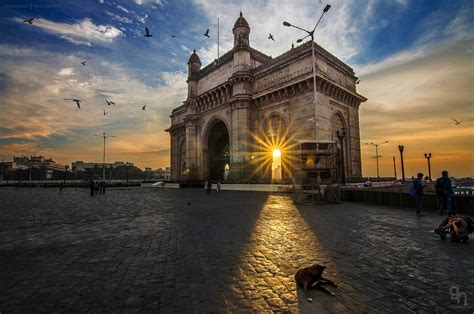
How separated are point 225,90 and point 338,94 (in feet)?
45.5

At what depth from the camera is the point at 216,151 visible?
37562 mm

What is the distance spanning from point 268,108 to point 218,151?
13.6 meters

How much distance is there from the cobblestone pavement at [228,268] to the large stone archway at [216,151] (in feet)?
94.2

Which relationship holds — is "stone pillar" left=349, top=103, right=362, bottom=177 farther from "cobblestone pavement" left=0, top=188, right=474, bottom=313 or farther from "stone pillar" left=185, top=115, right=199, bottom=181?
"cobblestone pavement" left=0, top=188, right=474, bottom=313

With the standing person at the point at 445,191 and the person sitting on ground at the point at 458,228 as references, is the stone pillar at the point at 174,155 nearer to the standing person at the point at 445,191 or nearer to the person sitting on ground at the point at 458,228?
the standing person at the point at 445,191

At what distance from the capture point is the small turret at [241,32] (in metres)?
28.9

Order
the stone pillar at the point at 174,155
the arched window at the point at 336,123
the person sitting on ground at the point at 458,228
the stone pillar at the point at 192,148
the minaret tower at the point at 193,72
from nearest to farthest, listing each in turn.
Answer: the person sitting on ground at the point at 458,228 → the arched window at the point at 336,123 → the stone pillar at the point at 192,148 → the minaret tower at the point at 193,72 → the stone pillar at the point at 174,155

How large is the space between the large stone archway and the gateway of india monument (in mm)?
156

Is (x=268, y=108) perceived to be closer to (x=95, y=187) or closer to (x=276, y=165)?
(x=276, y=165)

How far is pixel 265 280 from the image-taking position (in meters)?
3.53

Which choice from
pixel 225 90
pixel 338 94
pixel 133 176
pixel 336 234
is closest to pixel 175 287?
pixel 336 234

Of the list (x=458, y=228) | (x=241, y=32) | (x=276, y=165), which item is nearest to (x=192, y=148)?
(x=276, y=165)

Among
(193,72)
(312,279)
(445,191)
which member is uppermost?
(193,72)

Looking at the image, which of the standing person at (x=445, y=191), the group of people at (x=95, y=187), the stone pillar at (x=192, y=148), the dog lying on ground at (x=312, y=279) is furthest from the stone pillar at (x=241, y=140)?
the dog lying on ground at (x=312, y=279)
